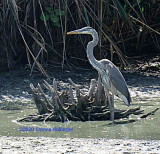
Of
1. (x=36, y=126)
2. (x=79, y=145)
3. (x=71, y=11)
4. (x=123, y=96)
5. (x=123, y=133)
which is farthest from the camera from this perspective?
(x=71, y=11)

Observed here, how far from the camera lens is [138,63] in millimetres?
9492

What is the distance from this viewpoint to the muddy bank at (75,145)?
4.12m

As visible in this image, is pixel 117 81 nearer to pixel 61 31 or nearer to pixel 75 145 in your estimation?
pixel 75 145

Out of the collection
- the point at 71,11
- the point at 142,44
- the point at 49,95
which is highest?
the point at 71,11

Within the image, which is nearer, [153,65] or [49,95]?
[49,95]

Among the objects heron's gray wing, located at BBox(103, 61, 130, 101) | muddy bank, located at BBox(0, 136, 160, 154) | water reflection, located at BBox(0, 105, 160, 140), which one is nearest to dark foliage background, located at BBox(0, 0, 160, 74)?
heron's gray wing, located at BBox(103, 61, 130, 101)

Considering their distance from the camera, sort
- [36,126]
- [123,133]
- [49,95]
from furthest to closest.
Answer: [49,95] < [36,126] < [123,133]

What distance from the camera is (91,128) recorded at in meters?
5.16

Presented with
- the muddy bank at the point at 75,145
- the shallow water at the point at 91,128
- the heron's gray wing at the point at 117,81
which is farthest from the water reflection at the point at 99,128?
the heron's gray wing at the point at 117,81

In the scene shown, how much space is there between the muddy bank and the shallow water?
252 millimetres

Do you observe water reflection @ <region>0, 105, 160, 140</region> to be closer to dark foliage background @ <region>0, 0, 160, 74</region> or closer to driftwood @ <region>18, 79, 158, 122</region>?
driftwood @ <region>18, 79, 158, 122</region>

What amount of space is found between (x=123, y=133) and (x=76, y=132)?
0.56 meters

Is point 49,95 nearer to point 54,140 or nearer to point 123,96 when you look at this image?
point 123,96

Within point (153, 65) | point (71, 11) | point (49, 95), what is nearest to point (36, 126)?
point (49, 95)
